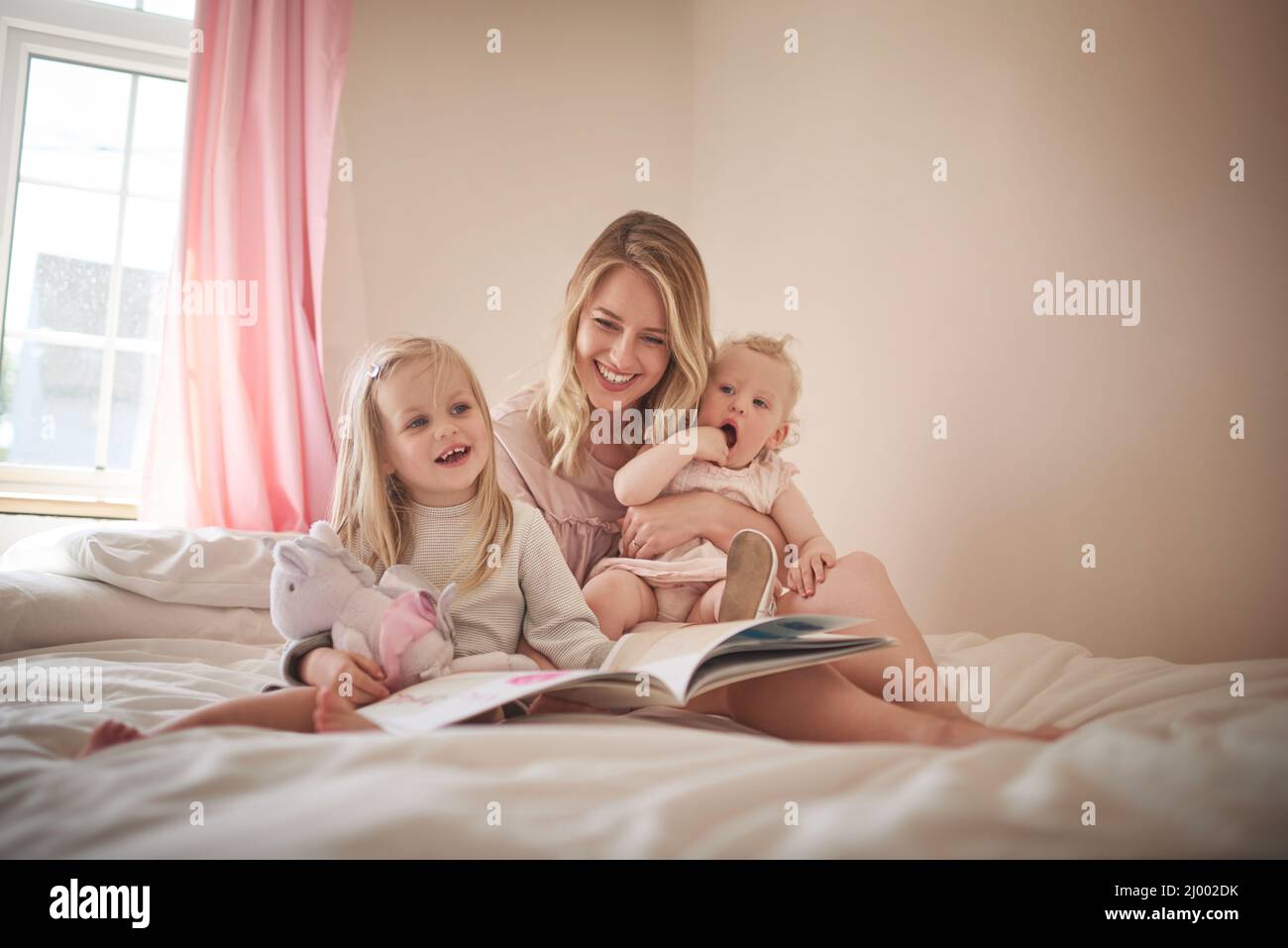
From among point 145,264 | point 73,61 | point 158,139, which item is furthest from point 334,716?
point 73,61

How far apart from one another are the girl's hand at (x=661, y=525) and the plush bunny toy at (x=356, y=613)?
0.40m

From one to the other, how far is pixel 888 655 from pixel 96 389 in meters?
2.27

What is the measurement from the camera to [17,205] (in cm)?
234

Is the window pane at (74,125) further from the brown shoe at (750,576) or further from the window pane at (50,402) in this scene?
the brown shoe at (750,576)

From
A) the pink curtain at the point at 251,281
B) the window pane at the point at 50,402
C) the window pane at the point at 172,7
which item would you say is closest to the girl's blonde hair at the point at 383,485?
the pink curtain at the point at 251,281

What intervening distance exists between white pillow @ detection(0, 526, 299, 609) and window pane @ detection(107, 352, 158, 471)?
37.2 inches

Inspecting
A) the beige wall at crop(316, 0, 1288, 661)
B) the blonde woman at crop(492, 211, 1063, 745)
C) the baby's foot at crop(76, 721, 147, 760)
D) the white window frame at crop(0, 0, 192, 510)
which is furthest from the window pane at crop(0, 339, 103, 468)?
the baby's foot at crop(76, 721, 147, 760)

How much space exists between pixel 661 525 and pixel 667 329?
0.33 metres

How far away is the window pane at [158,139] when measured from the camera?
2.44 metres

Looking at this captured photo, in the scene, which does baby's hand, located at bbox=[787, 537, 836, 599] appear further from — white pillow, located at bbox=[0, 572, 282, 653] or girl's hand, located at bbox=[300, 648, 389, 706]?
white pillow, located at bbox=[0, 572, 282, 653]

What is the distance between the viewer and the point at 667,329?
56.6 inches

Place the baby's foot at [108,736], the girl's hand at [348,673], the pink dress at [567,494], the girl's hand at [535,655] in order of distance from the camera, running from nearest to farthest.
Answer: the baby's foot at [108,736] < the girl's hand at [348,673] < the girl's hand at [535,655] < the pink dress at [567,494]
